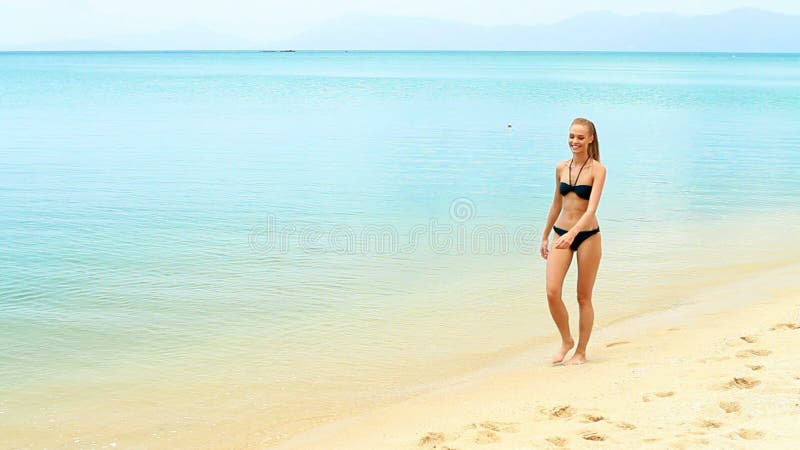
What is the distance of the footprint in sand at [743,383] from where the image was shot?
547 centimetres

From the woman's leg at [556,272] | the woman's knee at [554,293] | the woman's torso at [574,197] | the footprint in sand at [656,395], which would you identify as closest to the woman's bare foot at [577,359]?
the woman's leg at [556,272]

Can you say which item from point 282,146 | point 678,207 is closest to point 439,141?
point 282,146

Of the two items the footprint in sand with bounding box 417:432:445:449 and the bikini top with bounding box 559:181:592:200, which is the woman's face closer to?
the bikini top with bounding box 559:181:592:200

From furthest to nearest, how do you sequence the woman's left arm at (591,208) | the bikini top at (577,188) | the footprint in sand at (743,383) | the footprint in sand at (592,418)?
1. the bikini top at (577,188)
2. the woman's left arm at (591,208)
3. the footprint in sand at (743,383)
4. the footprint in sand at (592,418)

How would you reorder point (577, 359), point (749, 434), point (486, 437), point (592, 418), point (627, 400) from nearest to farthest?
point (749, 434) → point (486, 437) → point (592, 418) → point (627, 400) → point (577, 359)

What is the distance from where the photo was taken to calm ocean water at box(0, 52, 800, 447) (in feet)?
22.1

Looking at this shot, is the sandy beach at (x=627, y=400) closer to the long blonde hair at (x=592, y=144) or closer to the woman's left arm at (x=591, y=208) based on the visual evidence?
the woman's left arm at (x=591, y=208)

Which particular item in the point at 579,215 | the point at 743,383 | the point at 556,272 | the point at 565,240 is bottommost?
the point at 743,383

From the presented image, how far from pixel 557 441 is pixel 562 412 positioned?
1.78 ft

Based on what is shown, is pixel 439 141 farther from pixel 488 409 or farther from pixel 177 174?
pixel 488 409

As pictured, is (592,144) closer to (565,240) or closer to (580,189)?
(580,189)

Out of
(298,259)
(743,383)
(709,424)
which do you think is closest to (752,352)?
(743,383)

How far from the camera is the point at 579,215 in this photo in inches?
253

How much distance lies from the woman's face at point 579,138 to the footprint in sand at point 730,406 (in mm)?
1999
